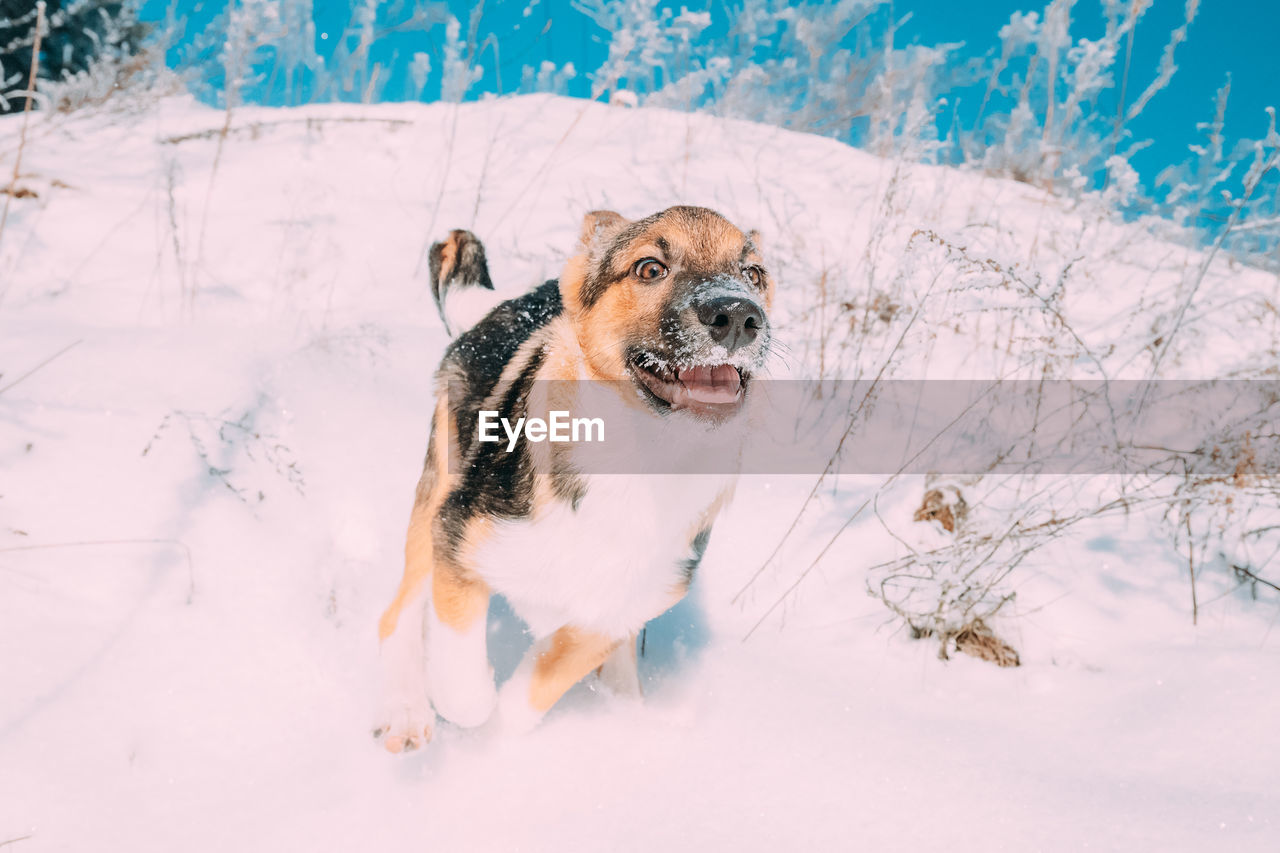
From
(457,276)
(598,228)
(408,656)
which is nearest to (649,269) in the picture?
(598,228)

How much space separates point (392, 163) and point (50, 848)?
5.77 m

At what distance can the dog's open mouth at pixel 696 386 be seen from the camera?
1.82 metres

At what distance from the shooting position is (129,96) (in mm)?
6617

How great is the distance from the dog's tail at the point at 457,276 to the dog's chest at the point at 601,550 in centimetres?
115

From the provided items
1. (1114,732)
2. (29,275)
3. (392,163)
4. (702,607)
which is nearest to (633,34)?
(392,163)

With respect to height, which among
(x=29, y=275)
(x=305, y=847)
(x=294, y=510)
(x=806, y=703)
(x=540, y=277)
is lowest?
(x=305, y=847)

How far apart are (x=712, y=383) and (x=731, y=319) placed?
0.73 ft

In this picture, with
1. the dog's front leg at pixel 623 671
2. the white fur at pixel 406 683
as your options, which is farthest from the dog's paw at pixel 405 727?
the dog's front leg at pixel 623 671

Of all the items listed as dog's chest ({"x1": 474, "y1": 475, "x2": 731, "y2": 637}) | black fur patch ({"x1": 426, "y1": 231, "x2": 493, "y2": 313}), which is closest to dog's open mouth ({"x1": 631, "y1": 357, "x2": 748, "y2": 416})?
dog's chest ({"x1": 474, "y1": 475, "x2": 731, "y2": 637})

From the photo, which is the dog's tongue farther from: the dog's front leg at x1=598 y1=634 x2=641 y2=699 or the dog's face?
the dog's front leg at x1=598 y1=634 x2=641 y2=699

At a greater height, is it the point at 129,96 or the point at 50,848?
the point at 129,96

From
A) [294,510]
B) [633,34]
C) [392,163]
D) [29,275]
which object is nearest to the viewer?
[294,510]

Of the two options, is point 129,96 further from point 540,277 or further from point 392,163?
point 540,277

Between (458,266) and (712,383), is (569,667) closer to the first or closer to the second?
(712,383)
